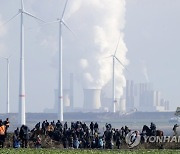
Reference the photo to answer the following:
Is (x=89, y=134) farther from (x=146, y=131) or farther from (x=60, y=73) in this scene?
(x=60, y=73)

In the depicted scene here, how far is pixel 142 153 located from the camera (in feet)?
161

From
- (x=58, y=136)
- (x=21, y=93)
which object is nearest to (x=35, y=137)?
(x=58, y=136)

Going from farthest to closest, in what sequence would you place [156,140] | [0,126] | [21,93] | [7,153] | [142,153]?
[21,93] < [156,140] < [0,126] < [142,153] < [7,153]

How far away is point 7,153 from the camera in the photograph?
151ft

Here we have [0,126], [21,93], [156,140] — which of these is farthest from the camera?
[21,93]

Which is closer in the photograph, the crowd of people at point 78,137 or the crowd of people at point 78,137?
the crowd of people at point 78,137

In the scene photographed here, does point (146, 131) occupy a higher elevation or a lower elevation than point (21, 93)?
lower

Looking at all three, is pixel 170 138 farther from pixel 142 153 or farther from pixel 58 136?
pixel 142 153

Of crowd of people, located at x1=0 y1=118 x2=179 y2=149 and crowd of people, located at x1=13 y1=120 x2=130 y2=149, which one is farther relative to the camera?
crowd of people, located at x1=13 y1=120 x2=130 y2=149

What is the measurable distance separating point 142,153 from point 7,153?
9.20 metres

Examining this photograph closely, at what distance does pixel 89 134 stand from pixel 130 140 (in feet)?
12.7

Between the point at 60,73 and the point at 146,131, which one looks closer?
the point at 146,131

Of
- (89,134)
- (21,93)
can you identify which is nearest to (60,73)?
(21,93)

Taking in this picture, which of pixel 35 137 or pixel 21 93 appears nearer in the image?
pixel 35 137
